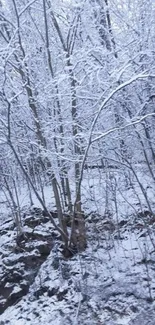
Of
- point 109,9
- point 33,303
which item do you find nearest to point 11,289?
point 33,303

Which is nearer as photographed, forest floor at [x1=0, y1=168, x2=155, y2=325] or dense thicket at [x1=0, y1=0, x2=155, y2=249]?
forest floor at [x1=0, y1=168, x2=155, y2=325]

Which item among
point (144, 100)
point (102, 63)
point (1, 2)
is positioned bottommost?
point (144, 100)

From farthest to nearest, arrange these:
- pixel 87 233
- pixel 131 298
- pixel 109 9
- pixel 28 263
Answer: pixel 87 233
pixel 28 263
pixel 109 9
pixel 131 298

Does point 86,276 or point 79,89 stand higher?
point 79,89

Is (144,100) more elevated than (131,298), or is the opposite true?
(144,100)

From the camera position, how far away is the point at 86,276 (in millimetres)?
5969

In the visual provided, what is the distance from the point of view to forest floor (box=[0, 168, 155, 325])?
16.7 ft

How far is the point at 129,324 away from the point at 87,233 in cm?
279

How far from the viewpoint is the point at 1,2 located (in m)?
6.79

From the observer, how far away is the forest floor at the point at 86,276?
5078 mm

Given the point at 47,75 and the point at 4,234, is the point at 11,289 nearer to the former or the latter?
the point at 4,234

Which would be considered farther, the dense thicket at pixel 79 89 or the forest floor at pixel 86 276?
the dense thicket at pixel 79 89

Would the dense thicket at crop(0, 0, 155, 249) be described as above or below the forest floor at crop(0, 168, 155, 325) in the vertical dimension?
above

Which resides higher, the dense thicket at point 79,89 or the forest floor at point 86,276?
the dense thicket at point 79,89
